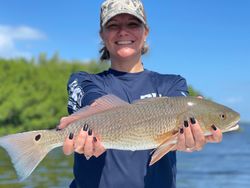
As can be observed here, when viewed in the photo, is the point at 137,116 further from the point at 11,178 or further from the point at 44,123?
the point at 44,123

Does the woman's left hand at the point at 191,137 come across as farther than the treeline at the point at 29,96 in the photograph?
No

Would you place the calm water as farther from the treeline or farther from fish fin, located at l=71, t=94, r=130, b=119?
the treeline

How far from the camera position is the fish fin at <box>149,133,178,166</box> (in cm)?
349

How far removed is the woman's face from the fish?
445mm

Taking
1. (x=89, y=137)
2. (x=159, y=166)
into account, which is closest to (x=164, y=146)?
(x=159, y=166)

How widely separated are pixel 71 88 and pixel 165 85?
744mm

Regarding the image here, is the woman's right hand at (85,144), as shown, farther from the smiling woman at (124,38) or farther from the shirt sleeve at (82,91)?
the smiling woman at (124,38)

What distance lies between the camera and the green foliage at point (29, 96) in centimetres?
5778

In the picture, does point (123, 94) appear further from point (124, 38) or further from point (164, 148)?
point (164, 148)

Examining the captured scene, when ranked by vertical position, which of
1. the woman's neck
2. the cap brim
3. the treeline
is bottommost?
the treeline

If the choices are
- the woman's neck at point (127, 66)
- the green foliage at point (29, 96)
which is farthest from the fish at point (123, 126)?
the green foliage at point (29, 96)

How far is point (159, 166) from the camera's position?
3.72 metres

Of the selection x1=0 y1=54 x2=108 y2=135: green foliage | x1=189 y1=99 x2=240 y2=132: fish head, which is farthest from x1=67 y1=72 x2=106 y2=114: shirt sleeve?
x1=0 y1=54 x2=108 y2=135: green foliage

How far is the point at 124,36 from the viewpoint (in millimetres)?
3982
